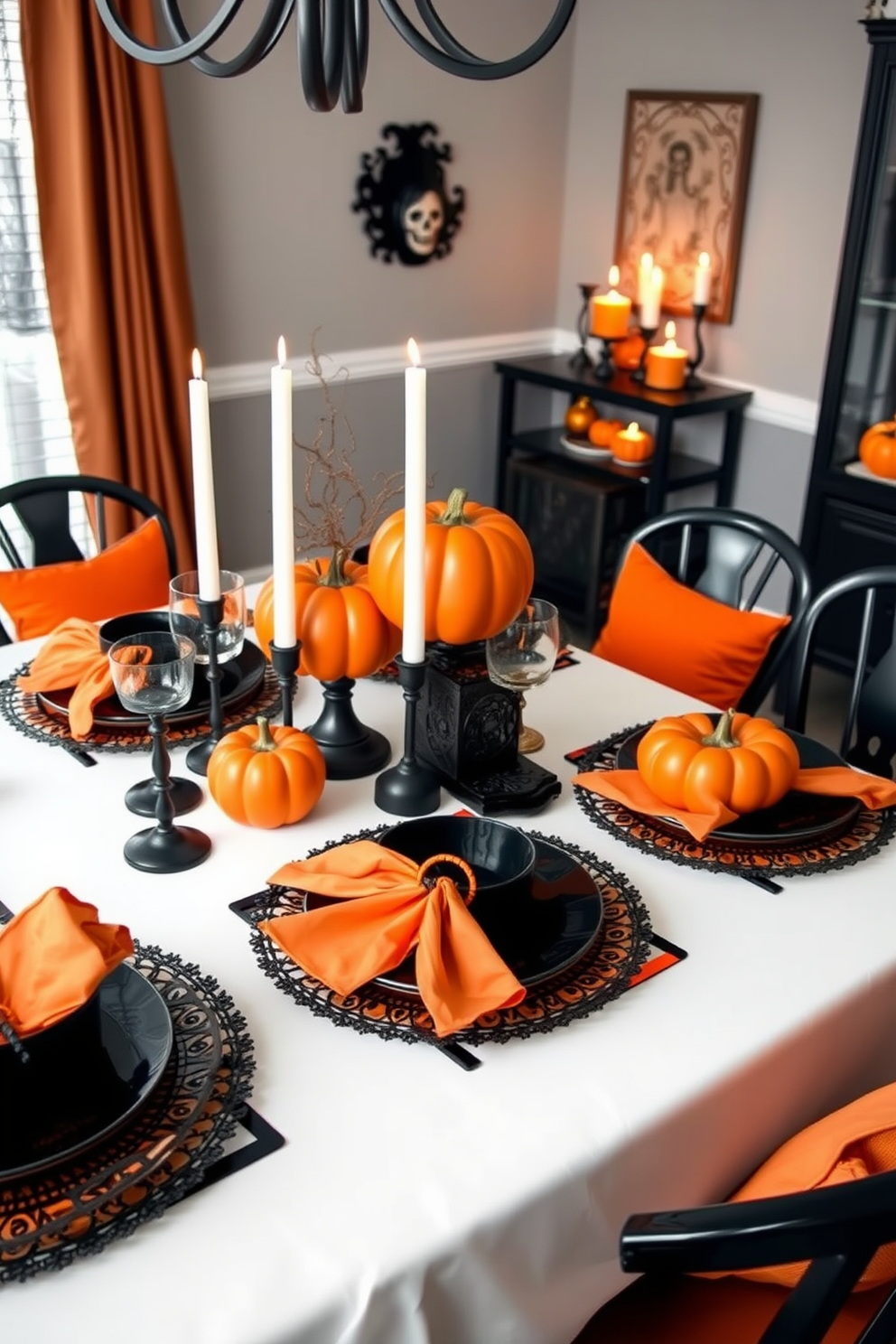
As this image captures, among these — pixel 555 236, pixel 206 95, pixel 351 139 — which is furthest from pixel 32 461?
pixel 555 236

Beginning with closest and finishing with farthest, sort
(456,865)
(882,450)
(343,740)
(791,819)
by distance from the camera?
1. (456,865)
2. (791,819)
3. (343,740)
4. (882,450)

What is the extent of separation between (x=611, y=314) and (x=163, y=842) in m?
2.70

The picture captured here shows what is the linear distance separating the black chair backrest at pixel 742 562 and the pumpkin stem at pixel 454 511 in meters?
0.75

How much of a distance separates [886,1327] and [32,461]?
2.85 m

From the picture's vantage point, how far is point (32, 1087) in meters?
1.04

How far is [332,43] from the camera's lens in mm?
1134

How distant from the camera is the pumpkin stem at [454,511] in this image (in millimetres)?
1458

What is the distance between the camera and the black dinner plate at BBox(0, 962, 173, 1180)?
0.98 m

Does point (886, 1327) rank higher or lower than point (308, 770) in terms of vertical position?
lower

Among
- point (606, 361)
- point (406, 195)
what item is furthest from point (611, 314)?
point (406, 195)

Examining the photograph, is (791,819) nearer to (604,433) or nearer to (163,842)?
(163,842)

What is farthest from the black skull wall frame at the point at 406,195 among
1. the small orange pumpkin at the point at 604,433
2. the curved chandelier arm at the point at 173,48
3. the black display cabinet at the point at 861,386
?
the curved chandelier arm at the point at 173,48

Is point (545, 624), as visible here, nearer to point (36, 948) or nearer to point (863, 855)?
point (863, 855)

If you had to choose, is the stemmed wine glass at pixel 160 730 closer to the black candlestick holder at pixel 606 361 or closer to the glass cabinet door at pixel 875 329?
the glass cabinet door at pixel 875 329
